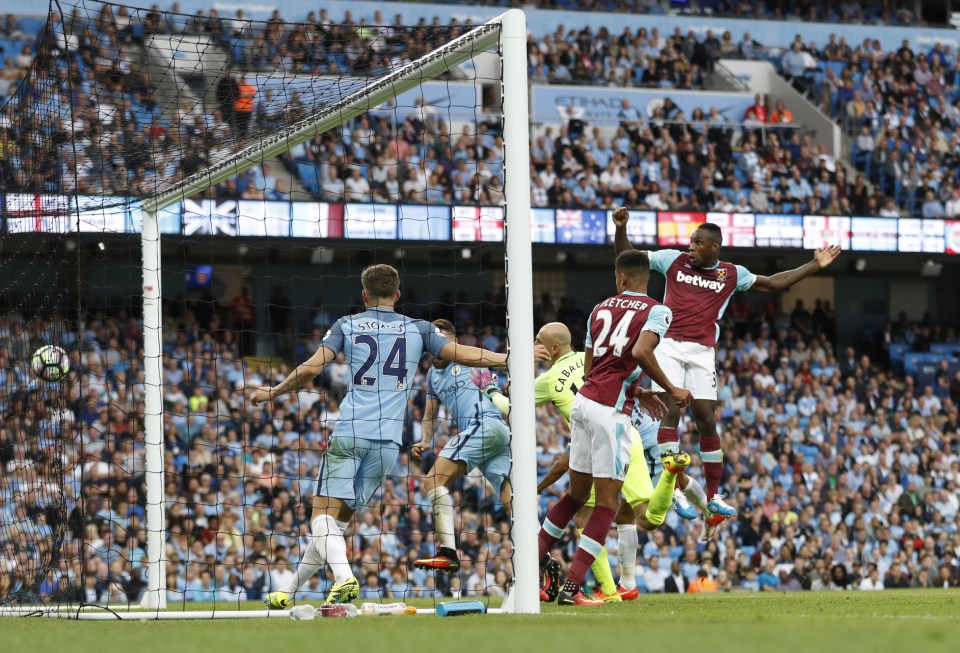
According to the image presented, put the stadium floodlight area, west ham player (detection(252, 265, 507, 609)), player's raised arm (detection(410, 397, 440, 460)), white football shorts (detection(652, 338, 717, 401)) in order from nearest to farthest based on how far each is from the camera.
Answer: west ham player (detection(252, 265, 507, 609))
the stadium floodlight area
player's raised arm (detection(410, 397, 440, 460))
white football shorts (detection(652, 338, 717, 401))

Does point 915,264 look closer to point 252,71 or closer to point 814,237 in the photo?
point 814,237

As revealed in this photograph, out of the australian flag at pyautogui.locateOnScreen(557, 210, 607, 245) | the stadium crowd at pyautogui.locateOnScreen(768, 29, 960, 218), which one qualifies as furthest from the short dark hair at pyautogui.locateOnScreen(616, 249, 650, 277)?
the stadium crowd at pyautogui.locateOnScreen(768, 29, 960, 218)

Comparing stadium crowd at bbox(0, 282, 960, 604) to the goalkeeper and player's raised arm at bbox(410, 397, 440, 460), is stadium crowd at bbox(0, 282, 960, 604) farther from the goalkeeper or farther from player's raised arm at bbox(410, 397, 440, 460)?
the goalkeeper

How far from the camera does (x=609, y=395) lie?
29.5ft

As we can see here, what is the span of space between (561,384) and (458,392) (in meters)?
0.86

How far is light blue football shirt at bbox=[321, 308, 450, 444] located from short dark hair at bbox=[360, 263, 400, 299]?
0.40 feet

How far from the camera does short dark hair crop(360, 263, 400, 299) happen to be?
8.47 m

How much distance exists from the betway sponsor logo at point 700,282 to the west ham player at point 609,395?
1.37 meters

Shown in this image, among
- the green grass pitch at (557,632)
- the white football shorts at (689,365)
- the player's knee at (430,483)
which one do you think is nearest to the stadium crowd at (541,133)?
the player's knee at (430,483)

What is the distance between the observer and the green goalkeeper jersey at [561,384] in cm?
1050

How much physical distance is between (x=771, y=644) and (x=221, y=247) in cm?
1986

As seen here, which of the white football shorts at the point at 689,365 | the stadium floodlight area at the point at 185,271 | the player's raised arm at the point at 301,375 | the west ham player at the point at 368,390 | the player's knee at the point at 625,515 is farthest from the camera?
the player's knee at the point at 625,515

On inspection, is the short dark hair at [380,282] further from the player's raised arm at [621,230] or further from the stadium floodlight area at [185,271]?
the player's raised arm at [621,230]

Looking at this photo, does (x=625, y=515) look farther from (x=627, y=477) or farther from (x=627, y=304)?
(x=627, y=304)
